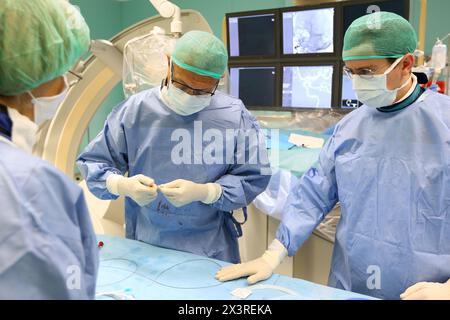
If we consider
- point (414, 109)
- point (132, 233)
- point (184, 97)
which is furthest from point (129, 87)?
point (414, 109)

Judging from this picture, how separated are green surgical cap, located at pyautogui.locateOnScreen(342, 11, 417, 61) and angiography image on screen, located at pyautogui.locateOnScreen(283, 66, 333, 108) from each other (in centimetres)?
114

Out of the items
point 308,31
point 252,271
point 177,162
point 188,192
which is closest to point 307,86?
point 308,31

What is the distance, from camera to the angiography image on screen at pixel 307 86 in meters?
2.32

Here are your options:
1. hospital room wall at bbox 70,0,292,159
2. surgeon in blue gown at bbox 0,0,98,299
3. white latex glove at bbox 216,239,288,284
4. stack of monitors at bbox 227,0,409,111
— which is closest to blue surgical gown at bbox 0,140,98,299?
surgeon in blue gown at bbox 0,0,98,299

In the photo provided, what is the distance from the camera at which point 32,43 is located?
0.66 m

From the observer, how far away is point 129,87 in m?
1.75

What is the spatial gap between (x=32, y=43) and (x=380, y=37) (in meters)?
0.92

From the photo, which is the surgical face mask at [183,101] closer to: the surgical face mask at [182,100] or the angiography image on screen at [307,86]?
the surgical face mask at [182,100]

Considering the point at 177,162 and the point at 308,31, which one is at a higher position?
the point at 308,31

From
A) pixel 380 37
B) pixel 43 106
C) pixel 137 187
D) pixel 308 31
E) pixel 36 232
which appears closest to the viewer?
pixel 36 232

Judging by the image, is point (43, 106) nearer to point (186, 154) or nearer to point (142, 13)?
point (186, 154)

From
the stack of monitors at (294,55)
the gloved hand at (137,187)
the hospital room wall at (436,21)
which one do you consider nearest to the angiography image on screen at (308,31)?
the stack of monitors at (294,55)

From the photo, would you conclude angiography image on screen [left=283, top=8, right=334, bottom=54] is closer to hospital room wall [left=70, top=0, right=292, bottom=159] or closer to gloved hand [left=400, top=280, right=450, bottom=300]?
hospital room wall [left=70, top=0, right=292, bottom=159]
